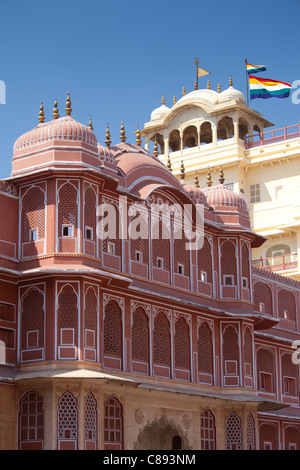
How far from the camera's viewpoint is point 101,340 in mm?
24969

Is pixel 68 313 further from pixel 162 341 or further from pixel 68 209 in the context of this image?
pixel 162 341

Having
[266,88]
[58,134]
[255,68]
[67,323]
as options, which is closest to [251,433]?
[67,323]

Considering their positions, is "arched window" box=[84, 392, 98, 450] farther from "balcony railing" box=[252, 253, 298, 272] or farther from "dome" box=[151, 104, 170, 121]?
"dome" box=[151, 104, 170, 121]

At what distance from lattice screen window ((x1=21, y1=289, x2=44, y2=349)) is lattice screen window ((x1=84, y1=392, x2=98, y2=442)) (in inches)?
74.9

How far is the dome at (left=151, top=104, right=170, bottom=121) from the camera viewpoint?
1875 inches

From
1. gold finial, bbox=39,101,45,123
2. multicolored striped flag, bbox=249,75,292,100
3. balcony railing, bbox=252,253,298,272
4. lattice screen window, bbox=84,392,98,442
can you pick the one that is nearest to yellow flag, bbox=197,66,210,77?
multicolored striped flag, bbox=249,75,292,100

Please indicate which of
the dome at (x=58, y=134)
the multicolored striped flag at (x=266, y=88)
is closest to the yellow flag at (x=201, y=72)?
the multicolored striped flag at (x=266, y=88)

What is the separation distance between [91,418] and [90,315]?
103 inches

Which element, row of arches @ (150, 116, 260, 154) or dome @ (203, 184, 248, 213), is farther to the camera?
row of arches @ (150, 116, 260, 154)

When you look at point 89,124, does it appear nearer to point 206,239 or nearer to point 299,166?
point 206,239

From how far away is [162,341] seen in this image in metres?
28.0

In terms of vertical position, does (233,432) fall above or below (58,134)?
below

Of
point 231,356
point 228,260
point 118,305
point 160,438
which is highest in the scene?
point 228,260

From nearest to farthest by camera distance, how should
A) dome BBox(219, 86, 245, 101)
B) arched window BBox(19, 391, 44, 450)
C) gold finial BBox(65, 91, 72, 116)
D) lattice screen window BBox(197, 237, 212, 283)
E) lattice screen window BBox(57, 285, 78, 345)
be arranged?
arched window BBox(19, 391, 44, 450) < lattice screen window BBox(57, 285, 78, 345) < gold finial BBox(65, 91, 72, 116) < lattice screen window BBox(197, 237, 212, 283) < dome BBox(219, 86, 245, 101)
